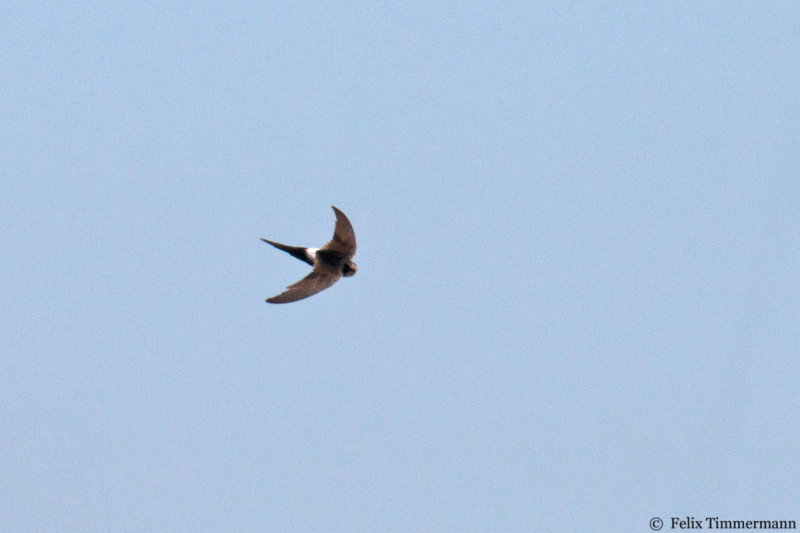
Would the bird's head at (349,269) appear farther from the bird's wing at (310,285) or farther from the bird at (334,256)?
the bird's wing at (310,285)

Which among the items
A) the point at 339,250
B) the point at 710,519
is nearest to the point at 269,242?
the point at 339,250

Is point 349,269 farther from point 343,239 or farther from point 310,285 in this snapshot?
point 310,285

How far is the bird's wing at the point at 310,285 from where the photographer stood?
2678cm

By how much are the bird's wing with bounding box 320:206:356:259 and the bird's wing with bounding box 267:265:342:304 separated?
827 mm

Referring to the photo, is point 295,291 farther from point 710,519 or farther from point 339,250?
point 710,519

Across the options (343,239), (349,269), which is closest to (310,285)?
(349,269)

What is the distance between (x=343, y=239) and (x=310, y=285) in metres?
2.37

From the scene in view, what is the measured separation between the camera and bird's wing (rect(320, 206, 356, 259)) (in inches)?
1160

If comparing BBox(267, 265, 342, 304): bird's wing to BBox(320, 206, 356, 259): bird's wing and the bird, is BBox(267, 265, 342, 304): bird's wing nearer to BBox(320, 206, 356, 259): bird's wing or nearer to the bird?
the bird

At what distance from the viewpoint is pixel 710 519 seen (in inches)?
1174

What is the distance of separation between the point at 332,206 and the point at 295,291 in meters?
3.19

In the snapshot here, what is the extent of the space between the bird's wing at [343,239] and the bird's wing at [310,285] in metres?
0.83

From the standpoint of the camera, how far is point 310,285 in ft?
92.4

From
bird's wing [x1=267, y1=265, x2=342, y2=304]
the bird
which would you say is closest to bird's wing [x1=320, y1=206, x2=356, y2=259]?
the bird
